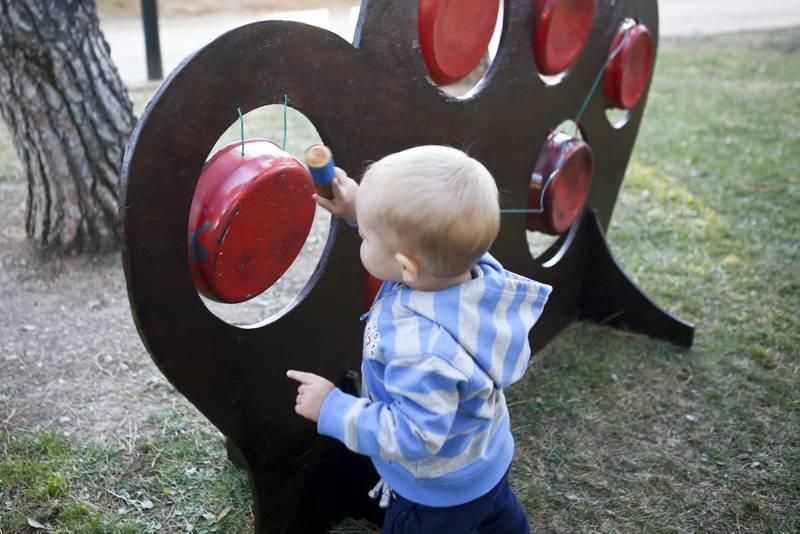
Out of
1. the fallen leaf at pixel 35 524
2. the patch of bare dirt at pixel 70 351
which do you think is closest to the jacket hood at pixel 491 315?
the fallen leaf at pixel 35 524

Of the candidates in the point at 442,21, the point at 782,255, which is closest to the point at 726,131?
the point at 782,255

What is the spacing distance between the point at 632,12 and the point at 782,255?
5.70ft

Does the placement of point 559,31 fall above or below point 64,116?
above

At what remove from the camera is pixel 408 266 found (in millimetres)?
1330

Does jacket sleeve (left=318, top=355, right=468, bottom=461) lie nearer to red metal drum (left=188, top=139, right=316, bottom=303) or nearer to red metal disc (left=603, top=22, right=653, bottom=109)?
red metal drum (left=188, top=139, right=316, bottom=303)

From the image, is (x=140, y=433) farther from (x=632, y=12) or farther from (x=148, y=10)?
(x=148, y=10)

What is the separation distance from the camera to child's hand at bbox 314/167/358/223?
156 centimetres

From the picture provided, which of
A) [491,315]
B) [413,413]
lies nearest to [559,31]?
[491,315]

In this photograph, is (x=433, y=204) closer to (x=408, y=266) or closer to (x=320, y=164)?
(x=408, y=266)

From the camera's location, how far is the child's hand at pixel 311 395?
4.82ft

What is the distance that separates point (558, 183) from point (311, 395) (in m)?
1.45

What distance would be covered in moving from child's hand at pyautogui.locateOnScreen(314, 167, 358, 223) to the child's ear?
0.83ft

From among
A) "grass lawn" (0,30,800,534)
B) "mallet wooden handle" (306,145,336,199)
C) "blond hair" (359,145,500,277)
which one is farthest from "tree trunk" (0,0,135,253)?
"blond hair" (359,145,500,277)

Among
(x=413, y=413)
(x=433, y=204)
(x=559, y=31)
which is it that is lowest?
(x=413, y=413)
